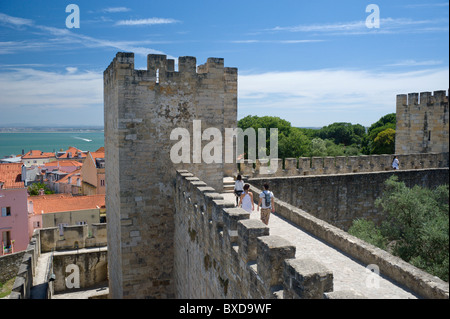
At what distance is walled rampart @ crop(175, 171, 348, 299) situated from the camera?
375 cm

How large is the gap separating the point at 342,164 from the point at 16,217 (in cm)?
2280

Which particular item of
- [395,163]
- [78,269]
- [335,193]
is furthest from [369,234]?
[78,269]

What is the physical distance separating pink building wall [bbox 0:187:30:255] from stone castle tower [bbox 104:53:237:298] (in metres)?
20.0

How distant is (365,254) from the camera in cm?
626

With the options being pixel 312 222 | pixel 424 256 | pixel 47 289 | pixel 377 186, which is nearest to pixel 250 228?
pixel 312 222

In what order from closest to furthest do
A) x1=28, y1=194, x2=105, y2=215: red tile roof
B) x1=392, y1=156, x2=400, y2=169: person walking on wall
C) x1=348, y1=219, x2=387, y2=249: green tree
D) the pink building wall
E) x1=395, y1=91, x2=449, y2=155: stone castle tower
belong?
1. x1=348, y1=219, x2=387, y2=249: green tree
2. x1=392, y1=156, x2=400, y2=169: person walking on wall
3. x1=395, y1=91, x2=449, y2=155: stone castle tower
4. the pink building wall
5. x1=28, y1=194, x2=105, y2=215: red tile roof

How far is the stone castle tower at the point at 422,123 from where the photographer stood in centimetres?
1600

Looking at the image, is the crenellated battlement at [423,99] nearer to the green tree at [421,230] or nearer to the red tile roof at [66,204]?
the green tree at [421,230]

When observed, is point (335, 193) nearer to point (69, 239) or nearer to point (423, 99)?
point (423, 99)

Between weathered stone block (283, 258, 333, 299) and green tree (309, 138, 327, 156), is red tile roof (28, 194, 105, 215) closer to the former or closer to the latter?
green tree (309, 138, 327, 156)

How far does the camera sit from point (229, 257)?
5.46 m

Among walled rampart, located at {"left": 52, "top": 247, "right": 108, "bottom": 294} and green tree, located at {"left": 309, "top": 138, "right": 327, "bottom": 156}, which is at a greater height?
green tree, located at {"left": 309, "top": 138, "right": 327, "bottom": 156}

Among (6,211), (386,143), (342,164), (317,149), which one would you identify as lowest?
(6,211)

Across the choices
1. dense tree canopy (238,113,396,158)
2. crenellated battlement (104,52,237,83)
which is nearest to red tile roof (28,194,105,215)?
dense tree canopy (238,113,396,158)
